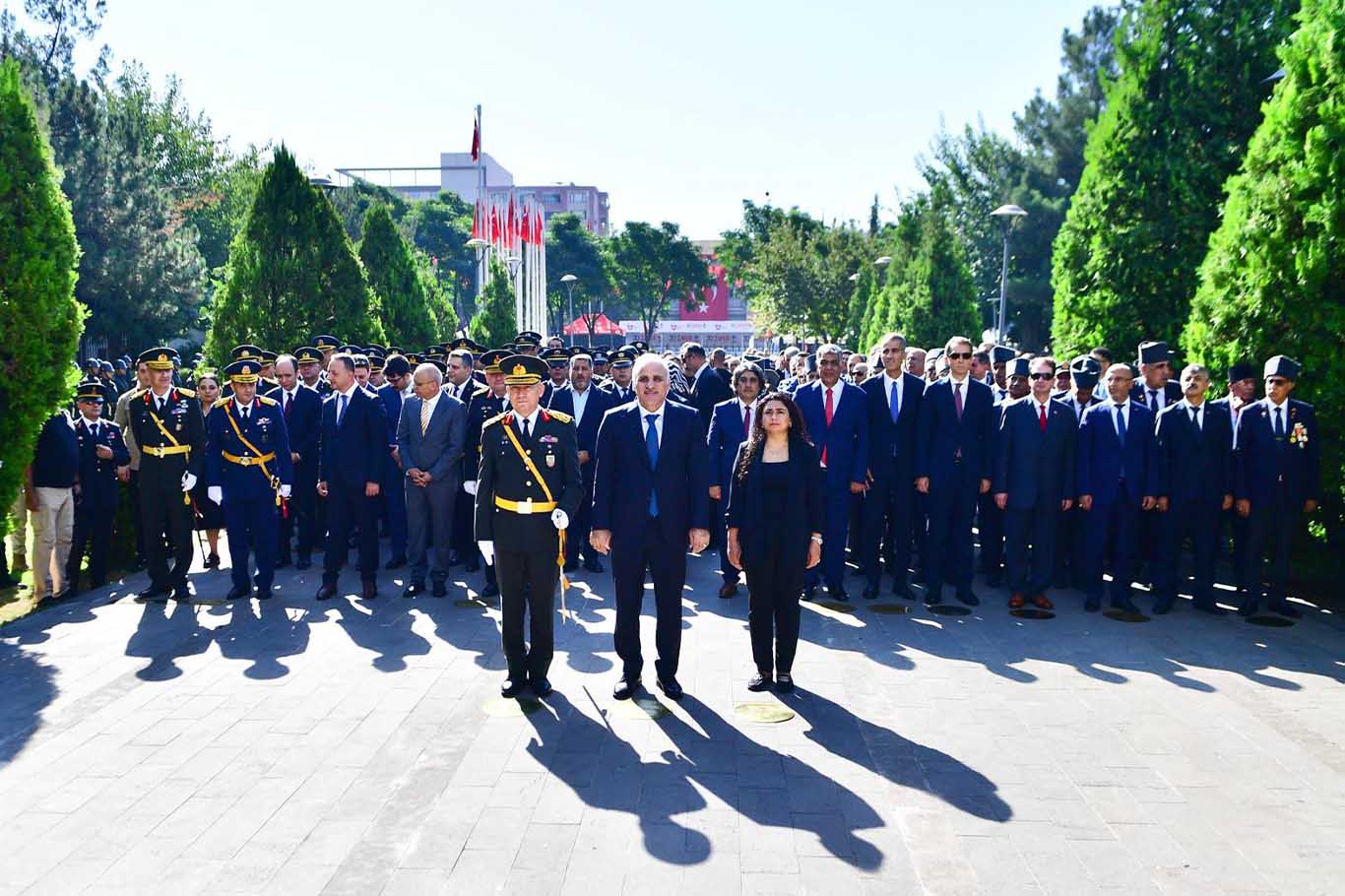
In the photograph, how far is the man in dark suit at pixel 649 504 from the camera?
638 cm

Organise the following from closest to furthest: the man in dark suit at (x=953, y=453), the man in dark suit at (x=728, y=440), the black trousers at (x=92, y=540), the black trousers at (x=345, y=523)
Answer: the man in dark suit at (x=953, y=453)
the black trousers at (x=345, y=523)
the man in dark suit at (x=728, y=440)
the black trousers at (x=92, y=540)

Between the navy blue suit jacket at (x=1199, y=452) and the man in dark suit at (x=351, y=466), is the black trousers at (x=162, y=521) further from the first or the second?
the navy blue suit jacket at (x=1199, y=452)

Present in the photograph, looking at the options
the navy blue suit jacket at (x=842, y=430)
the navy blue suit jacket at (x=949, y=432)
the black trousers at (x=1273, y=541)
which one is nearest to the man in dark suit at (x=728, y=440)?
the navy blue suit jacket at (x=842, y=430)

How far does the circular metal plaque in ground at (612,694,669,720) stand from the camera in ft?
20.2

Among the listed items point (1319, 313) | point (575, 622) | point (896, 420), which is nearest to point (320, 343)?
point (575, 622)

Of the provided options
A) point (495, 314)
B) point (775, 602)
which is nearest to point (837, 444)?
point (775, 602)

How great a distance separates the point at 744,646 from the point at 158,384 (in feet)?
19.6

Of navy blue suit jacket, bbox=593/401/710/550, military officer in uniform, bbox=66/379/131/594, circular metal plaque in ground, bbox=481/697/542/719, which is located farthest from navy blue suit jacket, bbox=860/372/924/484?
military officer in uniform, bbox=66/379/131/594

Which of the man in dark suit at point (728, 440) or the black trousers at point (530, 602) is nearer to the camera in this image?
the black trousers at point (530, 602)

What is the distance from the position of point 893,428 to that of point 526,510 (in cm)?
416

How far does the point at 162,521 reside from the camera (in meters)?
9.11

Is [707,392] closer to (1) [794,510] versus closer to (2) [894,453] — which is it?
(2) [894,453]

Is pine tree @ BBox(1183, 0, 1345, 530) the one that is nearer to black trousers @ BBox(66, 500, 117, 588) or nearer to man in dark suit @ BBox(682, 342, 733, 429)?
man in dark suit @ BBox(682, 342, 733, 429)

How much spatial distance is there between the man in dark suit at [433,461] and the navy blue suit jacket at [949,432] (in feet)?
14.2
